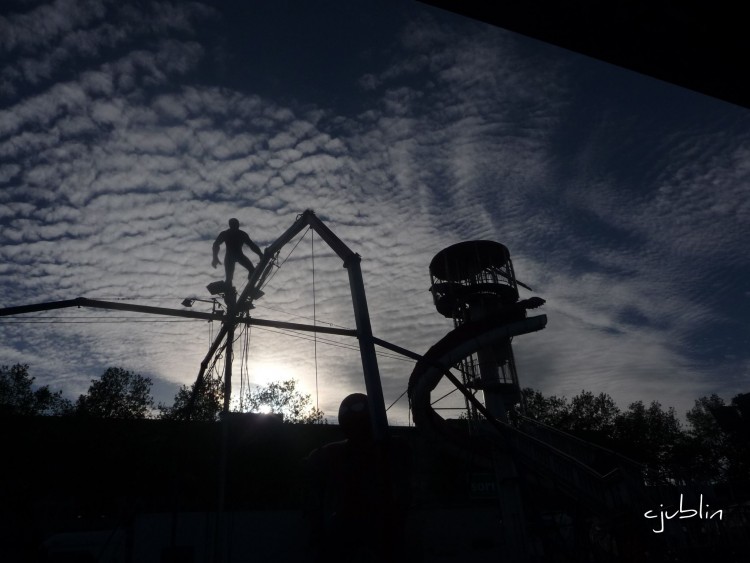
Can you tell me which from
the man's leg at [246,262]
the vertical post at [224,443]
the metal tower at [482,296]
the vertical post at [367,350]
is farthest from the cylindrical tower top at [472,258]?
the vertical post at [367,350]

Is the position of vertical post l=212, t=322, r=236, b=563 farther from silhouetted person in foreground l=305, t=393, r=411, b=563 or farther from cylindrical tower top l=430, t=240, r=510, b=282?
cylindrical tower top l=430, t=240, r=510, b=282

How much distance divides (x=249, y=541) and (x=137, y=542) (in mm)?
5064

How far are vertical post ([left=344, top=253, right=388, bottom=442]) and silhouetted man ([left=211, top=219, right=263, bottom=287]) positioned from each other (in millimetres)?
4867

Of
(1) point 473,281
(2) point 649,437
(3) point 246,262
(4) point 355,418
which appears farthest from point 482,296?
(2) point 649,437

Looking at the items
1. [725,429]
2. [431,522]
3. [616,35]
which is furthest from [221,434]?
[431,522]

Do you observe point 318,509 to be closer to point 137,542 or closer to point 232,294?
point 232,294

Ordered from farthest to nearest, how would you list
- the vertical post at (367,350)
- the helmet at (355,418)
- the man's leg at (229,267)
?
the man's leg at (229,267) → the vertical post at (367,350) → the helmet at (355,418)

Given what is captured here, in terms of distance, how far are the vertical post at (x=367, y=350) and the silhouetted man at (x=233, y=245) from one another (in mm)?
4867

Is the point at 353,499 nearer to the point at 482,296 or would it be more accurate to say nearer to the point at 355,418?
the point at 355,418

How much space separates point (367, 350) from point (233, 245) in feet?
21.3

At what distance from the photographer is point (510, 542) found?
20.5 m

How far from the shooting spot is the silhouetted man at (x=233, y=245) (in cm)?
1124

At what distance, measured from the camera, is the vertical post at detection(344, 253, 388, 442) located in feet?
17.8

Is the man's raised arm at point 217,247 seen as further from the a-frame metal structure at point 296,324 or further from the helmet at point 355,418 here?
the helmet at point 355,418
